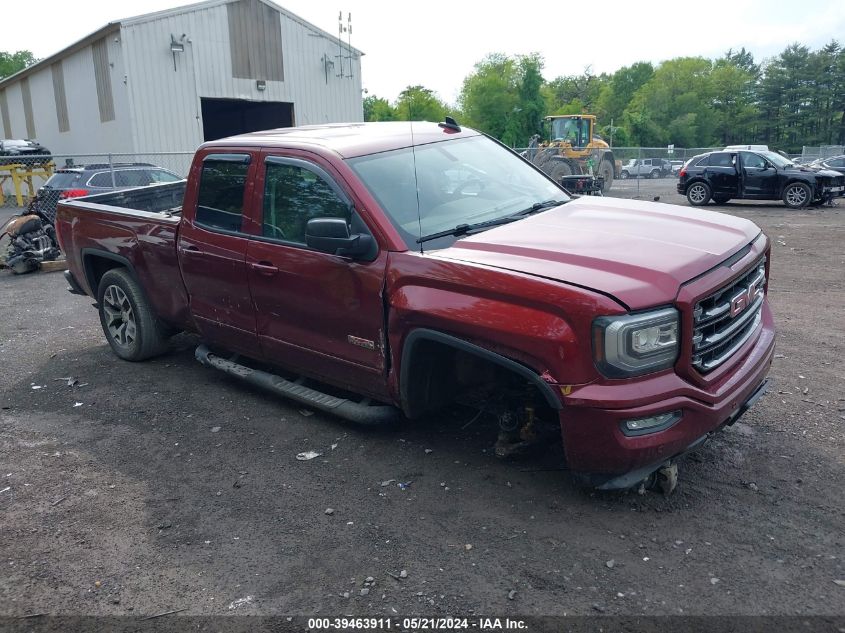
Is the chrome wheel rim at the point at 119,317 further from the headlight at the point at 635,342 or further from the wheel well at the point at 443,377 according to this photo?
the headlight at the point at 635,342

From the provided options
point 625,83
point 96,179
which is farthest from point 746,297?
point 625,83

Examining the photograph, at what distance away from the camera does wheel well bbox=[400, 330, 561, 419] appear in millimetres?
3869

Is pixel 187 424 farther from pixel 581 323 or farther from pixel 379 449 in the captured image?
pixel 581 323

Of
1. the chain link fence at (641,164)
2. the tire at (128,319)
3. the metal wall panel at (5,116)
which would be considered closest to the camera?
the tire at (128,319)

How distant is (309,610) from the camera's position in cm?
298

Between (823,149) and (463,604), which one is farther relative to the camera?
(823,149)

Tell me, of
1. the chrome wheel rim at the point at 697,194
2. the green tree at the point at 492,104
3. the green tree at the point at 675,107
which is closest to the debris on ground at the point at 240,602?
the chrome wheel rim at the point at 697,194

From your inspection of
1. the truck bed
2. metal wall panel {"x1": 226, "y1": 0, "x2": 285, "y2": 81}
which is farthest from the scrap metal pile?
metal wall panel {"x1": 226, "y1": 0, "x2": 285, "y2": 81}

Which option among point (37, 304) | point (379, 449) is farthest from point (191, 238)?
point (37, 304)

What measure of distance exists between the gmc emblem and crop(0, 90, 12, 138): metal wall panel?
4045 cm

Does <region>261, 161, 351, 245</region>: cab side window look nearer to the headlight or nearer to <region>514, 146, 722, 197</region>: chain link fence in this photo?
the headlight

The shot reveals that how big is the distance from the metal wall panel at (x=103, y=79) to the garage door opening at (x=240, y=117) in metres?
4.43

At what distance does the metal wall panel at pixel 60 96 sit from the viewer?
27422mm

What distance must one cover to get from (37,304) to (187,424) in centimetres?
583
